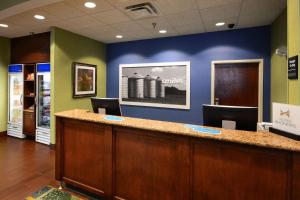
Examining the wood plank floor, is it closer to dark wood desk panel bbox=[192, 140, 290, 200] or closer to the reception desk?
the reception desk

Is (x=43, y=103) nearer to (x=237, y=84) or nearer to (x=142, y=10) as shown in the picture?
(x=142, y=10)

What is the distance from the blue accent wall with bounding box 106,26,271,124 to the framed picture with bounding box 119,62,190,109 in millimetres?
134

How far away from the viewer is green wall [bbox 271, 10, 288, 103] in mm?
3012

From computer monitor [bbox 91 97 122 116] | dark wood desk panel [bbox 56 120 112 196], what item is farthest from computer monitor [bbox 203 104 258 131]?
computer monitor [bbox 91 97 122 116]

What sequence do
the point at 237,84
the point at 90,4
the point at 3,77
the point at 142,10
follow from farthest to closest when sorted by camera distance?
the point at 3,77 → the point at 237,84 → the point at 142,10 → the point at 90,4

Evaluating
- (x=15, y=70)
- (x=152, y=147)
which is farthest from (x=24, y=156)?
(x=152, y=147)

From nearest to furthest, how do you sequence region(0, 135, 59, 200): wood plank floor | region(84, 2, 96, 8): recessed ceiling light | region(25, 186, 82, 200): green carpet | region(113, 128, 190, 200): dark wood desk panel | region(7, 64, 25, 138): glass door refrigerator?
region(113, 128, 190, 200): dark wood desk panel < region(25, 186, 82, 200): green carpet < region(0, 135, 59, 200): wood plank floor < region(84, 2, 96, 8): recessed ceiling light < region(7, 64, 25, 138): glass door refrigerator

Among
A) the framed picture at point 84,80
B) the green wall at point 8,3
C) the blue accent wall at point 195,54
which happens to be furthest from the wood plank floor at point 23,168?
the green wall at point 8,3

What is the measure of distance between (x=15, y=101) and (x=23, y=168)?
9.24 ft

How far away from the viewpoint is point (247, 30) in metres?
3.95

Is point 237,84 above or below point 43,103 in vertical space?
above

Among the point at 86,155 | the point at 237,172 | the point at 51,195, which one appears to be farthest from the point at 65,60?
the point at 237,172

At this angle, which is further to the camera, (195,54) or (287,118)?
(195,54)

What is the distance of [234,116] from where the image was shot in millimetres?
1837
